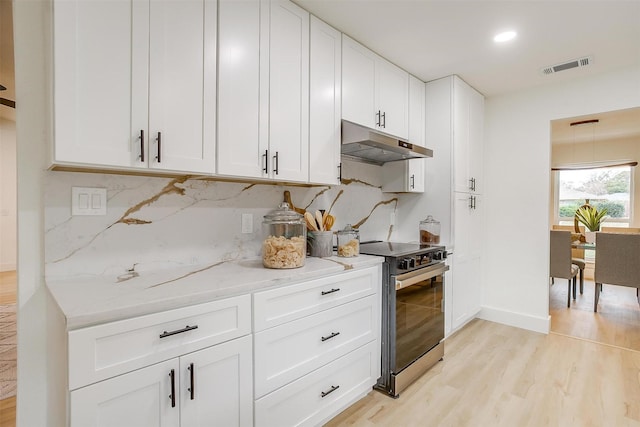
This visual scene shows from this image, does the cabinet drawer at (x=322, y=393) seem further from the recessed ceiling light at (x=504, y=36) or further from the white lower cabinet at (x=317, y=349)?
the recessed ceiling light at (x=504, y=36)

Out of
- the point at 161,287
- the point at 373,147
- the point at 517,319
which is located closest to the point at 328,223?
the point at 373,147

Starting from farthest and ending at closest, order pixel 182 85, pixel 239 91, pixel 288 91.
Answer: pixel 288 91, pixel 239 91, pixel 182 85

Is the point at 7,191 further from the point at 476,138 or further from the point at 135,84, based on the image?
the point at 476,138

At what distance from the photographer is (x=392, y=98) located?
2.74 meters

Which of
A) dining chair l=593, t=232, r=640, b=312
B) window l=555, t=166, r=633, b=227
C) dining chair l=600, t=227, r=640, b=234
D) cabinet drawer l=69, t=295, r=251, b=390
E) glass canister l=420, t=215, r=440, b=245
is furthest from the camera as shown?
window l=555, t=166, r=633, b=227

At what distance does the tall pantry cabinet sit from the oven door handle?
1.55 feet

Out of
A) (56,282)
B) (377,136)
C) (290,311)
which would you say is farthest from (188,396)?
(377,136)

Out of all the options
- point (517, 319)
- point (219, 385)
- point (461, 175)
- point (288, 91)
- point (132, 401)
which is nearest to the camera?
point (132, 401)

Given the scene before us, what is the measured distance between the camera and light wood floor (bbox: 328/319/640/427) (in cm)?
193

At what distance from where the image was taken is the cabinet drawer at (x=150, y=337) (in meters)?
1.02

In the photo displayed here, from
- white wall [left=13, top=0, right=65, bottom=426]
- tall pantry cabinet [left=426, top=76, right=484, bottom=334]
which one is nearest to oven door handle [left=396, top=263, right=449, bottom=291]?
tall pantry cabinet [left=426, top=76, right=484, bottom=334]

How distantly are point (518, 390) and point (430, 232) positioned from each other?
1333 millimetres

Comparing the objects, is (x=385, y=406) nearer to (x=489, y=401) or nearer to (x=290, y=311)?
(x=489, y=401)

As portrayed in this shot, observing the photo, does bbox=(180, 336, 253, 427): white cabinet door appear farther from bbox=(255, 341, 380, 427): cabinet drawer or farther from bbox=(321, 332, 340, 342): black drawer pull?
bbox=(321, 332, 340, 342): black drawer pull
